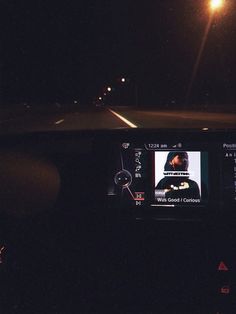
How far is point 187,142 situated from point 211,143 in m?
0.13

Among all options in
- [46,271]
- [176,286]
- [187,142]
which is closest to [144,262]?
[176,286]

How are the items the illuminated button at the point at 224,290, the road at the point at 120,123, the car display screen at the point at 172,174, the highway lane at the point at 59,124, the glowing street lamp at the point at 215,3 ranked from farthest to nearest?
the glowing street lamp at the point at 215,3, the highway lane at the point at 59,124, the road at the point at 120,123, the car display screen at the point at 172,174, the illuminated button at the point at 224,290

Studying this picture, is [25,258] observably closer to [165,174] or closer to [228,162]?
[165,174]

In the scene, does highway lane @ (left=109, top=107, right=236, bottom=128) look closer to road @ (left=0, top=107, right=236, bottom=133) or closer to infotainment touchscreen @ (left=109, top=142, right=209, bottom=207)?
road @ (left=0, top=107, right=236, bottom=133)

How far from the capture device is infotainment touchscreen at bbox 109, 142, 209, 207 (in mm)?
3152

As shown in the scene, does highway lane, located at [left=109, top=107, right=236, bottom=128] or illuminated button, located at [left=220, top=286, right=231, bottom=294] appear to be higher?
highway lane, located at [left=109, top=107, right=236, bottom=128]

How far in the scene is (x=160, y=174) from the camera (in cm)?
316

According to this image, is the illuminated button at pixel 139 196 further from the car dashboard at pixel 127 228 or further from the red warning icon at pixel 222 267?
the red warning icon at pixel 222 267

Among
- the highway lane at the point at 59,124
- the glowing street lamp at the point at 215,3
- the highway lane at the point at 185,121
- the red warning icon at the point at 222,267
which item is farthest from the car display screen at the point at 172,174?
the glowing street lamp at the point at 215,3

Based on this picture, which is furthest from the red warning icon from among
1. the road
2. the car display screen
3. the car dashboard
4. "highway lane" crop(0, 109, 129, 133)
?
"highway lane" crop(0, 109, 129, 133)

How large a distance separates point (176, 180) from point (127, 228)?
0.40 m

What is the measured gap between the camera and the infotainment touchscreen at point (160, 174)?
3152mm

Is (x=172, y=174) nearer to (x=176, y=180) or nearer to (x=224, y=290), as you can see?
(x=176, y=180)

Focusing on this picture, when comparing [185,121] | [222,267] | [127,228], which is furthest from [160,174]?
[185,121]
